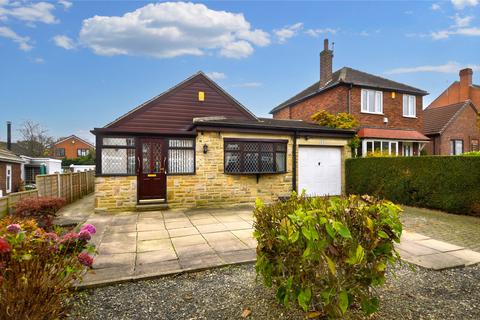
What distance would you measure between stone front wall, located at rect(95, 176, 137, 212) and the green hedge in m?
7.84

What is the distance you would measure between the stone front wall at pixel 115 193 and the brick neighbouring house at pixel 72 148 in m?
41.3

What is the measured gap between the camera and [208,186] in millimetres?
9047

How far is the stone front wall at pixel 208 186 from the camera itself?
808 cm

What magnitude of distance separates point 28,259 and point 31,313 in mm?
437

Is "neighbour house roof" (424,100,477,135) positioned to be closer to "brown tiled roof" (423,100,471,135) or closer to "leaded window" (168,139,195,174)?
"brown tiled roof" (423,100,471,135)

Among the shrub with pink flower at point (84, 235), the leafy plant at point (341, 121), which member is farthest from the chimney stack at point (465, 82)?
the shrub with pink flower at point (84, 235)

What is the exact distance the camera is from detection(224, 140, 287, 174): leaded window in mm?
9414

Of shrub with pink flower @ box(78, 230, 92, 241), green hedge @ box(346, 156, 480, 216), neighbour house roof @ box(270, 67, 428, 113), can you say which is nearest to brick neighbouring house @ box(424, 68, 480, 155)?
neighbour house roof @ box(270, 67, 428, 113)

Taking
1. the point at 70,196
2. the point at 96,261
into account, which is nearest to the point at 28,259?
the point at 96,261

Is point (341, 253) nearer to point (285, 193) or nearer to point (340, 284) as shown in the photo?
point (340, 284)

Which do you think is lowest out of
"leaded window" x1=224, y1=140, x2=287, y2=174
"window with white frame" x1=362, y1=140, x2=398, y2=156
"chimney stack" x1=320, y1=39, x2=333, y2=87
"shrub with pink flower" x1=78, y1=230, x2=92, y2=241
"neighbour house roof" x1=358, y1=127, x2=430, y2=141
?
"shrub with pink flower" x1=78, y1=230, x2=92, y2=241

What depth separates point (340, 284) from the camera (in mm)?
2064

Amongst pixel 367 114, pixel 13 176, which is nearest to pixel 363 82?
pixel 367 114

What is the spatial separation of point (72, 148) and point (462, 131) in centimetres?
5430
